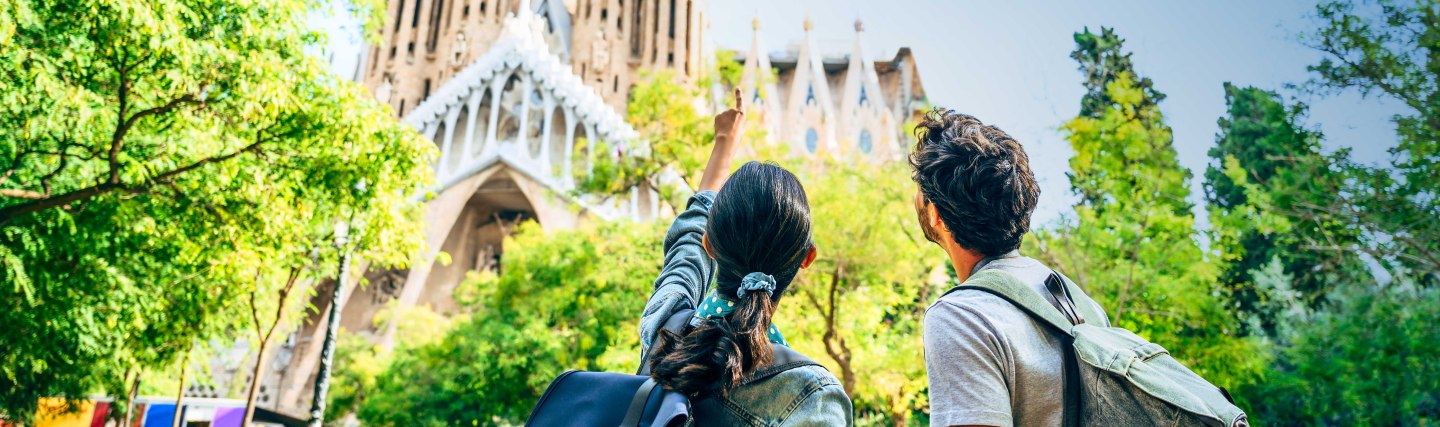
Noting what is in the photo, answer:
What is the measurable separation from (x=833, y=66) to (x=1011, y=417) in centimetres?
4692

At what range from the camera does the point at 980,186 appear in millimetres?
1536

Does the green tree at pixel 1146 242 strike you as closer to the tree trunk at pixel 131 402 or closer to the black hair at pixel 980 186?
the black hair at pixel 980 186

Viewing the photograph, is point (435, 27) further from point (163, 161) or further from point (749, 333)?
point (749, 333)

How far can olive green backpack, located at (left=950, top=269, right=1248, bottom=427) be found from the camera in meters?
1.32

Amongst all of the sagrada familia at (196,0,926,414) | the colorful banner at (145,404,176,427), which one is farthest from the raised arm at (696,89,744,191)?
the sagrada familia at (196,0,926,414)

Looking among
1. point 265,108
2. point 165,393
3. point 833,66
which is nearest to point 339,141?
point 265,108

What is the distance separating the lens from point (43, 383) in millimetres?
9836

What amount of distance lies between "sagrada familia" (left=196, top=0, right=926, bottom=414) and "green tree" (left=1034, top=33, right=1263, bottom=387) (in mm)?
13496

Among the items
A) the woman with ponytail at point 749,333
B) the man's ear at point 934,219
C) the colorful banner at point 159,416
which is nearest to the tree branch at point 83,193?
the woman with ponytail at point 749,333

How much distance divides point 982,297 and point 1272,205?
10.3 metres

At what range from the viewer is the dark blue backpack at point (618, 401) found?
1298mm

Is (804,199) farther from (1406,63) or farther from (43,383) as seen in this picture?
(43,383)

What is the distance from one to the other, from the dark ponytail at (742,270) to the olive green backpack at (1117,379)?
0.29 meters

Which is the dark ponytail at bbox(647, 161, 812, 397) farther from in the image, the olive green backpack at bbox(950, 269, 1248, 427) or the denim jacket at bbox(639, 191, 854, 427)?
the olive green backpack at bbox(950, 269, 1248, 427)
